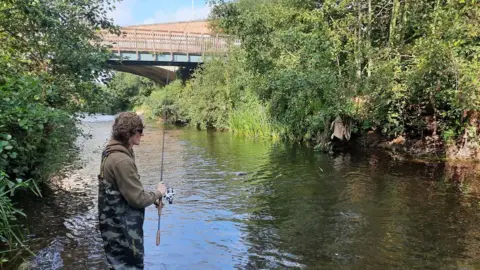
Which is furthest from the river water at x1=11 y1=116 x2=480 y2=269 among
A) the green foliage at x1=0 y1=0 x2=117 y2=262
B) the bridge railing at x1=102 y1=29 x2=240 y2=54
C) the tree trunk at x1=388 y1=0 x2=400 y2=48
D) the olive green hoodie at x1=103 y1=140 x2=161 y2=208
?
the bridge railing at x1=102 y1=29 x2=240 y2=54

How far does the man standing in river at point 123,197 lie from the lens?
340 centimetres

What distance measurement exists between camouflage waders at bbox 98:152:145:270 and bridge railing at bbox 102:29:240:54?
27475mm

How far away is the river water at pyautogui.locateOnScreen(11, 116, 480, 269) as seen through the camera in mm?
6211

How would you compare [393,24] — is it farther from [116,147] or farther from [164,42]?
[164,42]

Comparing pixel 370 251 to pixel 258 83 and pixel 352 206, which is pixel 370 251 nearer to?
pixel 352 206

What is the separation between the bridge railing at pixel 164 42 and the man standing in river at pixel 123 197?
27373 millimetres

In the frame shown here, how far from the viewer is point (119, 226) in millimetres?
3592

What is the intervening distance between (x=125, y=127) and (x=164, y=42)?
105 ft

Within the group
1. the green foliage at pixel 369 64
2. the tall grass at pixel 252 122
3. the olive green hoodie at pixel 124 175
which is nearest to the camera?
the olive green hoodie at pixel 124 175

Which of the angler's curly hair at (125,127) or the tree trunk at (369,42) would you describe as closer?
the angler's curly hair at (125,127)

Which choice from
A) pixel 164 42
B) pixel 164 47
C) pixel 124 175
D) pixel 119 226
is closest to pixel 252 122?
pixel 164 47

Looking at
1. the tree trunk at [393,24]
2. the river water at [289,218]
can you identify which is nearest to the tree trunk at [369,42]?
the tree trunk at [393,24]

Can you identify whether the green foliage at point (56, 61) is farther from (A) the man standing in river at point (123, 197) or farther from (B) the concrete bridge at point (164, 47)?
(B) the concrete bridge at point (164, 47)

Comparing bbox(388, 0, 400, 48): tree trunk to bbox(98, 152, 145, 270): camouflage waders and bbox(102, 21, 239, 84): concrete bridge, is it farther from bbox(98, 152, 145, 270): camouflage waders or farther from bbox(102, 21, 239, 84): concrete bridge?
bbox(102, 21, 239, 84): concrete bridge
